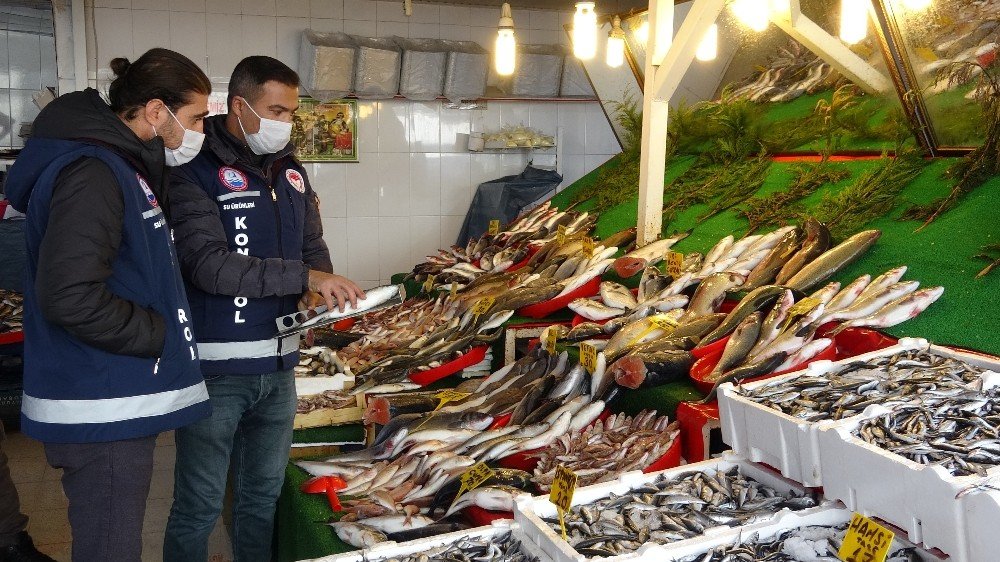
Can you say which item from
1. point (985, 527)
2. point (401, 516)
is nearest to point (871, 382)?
point (985, 527)

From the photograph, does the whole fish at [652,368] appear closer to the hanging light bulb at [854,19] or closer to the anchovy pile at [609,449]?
the anchovy pile at [609,449]

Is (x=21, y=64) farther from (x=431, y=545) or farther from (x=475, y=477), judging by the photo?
(x=431, y=545)

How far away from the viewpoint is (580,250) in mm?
5996

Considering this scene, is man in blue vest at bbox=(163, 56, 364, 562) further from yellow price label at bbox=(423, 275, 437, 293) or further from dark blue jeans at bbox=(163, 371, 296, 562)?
yellow price label at bbox=(423, 275, 437, 293)

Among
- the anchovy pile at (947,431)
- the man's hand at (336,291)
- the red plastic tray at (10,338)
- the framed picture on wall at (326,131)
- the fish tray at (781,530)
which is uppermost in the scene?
the framed picture on wall at (326,131)

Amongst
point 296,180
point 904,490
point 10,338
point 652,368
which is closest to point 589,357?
point 652,368

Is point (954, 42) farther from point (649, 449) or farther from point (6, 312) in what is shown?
point (6, 312)

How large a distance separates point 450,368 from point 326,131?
15.6 ft

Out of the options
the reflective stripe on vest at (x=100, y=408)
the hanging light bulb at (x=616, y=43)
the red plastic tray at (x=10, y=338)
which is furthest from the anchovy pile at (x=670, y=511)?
the red plastic tray at (x=10, y=338)

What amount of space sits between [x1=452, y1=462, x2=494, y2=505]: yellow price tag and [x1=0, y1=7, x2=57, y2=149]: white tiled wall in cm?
717

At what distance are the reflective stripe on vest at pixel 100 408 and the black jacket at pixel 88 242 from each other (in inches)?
5.7

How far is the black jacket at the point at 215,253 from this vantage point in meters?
3.04

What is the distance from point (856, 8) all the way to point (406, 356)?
3067mm

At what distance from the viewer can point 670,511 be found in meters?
2.54
